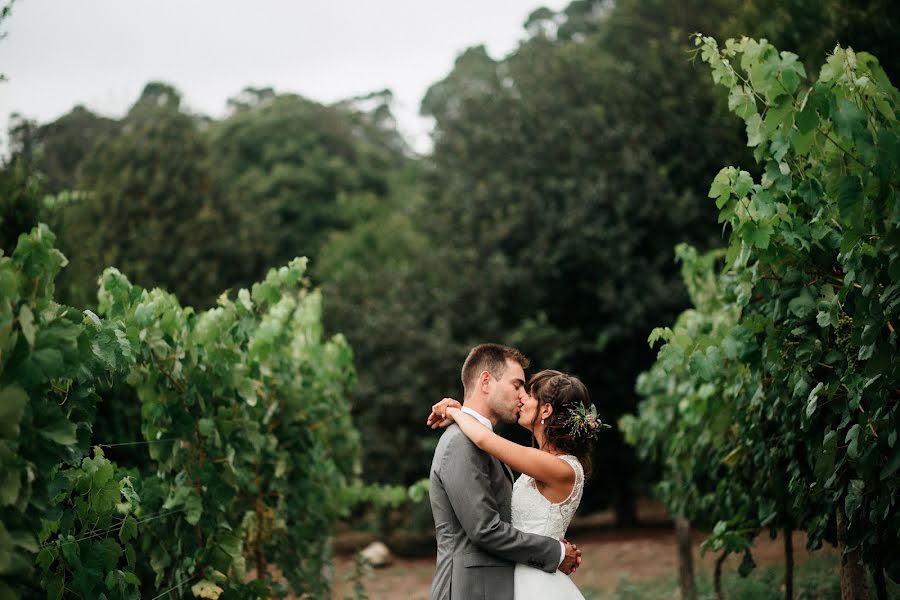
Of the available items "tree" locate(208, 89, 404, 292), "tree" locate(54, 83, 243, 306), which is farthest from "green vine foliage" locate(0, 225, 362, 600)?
"tree" locate(208, 89, 404, 292)

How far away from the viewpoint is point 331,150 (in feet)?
104

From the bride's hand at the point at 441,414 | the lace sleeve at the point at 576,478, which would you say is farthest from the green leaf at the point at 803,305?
the bride's hand at the point at 441,414

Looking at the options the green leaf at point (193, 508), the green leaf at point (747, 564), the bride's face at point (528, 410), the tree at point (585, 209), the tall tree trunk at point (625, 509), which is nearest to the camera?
the bride's face at point (528, 410)

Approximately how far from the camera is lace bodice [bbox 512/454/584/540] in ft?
13.2

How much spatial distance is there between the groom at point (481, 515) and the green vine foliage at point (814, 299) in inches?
38.2

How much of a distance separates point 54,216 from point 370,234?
15060 millimetres

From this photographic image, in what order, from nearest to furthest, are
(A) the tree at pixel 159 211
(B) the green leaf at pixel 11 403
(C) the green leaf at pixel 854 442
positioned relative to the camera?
(B) the green leaf at pixel 11 403 → (C) the green leaf at pixel 854 442 → (A) the tree at pixel 159 211

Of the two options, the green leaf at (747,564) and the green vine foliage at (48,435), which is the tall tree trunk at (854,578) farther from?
the green vine foliage at (48,435)

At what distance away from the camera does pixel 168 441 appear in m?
5.11

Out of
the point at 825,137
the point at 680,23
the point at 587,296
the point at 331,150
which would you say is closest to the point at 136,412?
the point at 825,137

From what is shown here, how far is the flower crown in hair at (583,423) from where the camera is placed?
4078 mm

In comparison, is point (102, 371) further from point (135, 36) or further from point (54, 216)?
point (135, 36)

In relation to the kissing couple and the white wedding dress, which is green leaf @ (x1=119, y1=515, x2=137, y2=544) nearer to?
the kissing couple

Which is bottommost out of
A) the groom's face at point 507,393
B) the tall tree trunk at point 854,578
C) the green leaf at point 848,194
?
the tall tree trunk at point 854,578
